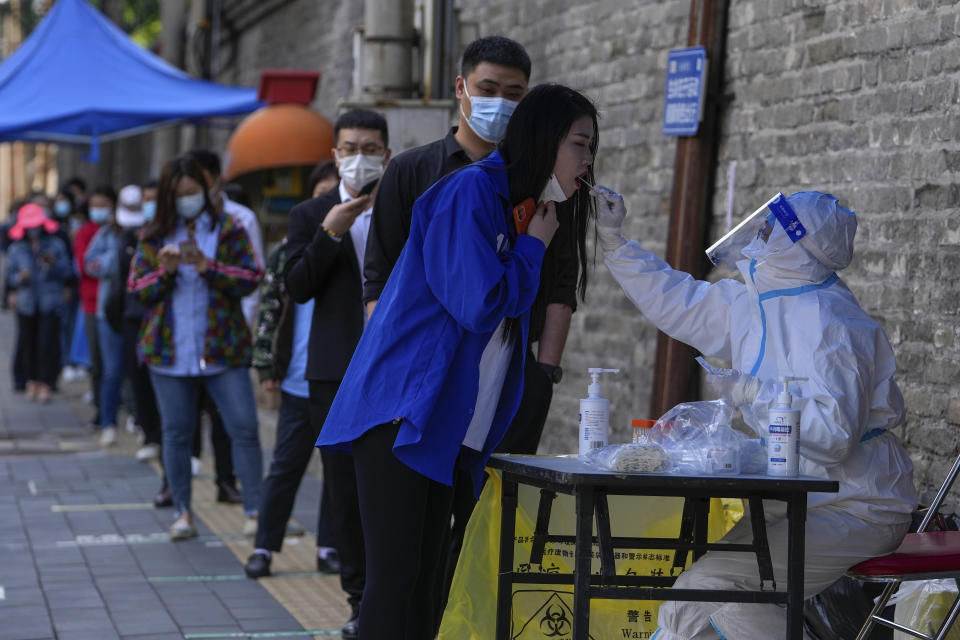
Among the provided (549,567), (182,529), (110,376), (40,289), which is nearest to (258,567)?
(182,529)

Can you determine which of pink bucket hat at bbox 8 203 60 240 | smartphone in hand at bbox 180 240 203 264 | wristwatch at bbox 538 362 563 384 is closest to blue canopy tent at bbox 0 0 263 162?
pink bucket hat at bbox 8 203 60 240

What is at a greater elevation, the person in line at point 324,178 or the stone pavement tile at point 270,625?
the person in line at point 324,178

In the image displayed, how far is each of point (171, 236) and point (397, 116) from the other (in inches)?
53.5

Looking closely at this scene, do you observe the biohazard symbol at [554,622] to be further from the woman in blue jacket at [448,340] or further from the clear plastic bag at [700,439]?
the clear plastic bag at [700,439]

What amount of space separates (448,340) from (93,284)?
919cm

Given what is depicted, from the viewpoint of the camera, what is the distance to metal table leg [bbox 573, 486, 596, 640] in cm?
354

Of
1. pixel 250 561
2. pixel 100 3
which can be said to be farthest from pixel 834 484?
pixel 100 3

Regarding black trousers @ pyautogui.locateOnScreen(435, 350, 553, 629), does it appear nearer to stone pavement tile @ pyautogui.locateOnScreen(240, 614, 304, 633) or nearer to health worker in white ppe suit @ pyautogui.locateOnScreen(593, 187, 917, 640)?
health worker in white ppe suit @ pyautogui.locateOnScreen(593, 187, 917, 640)

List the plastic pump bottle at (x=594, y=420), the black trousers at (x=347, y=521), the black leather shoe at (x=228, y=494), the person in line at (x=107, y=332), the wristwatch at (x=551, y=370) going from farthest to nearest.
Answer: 1. the person in line at (x=107, y=332)
2. the black leather shoe at (x=228, y=494)
3. the black trousers at (x=347, y=521)
4. the wristwatch at (x=551, y=370)
5. the plastic pump bottle at (x=594, y=420)

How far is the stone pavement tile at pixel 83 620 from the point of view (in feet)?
18.5

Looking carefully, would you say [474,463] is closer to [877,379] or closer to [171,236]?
[877,379]

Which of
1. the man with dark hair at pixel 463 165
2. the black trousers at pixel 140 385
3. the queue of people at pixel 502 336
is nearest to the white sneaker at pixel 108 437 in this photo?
the black trousers at pixel 140 385

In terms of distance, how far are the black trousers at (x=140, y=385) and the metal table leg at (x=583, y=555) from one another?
620cm

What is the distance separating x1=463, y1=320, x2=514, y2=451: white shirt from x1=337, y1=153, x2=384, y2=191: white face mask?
203 cm
